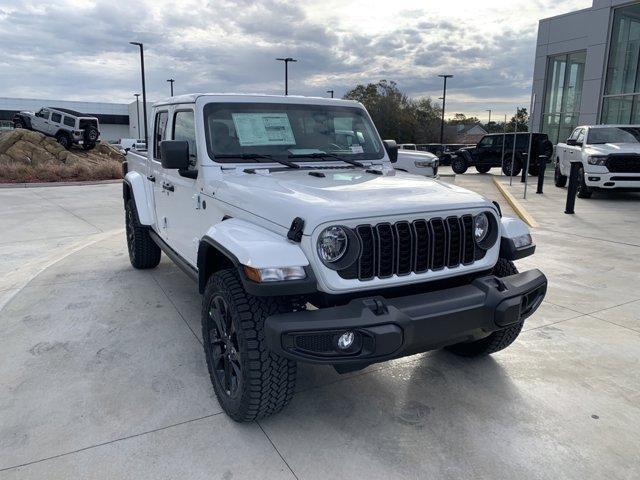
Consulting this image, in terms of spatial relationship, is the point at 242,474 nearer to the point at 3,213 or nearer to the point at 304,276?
the point at 304,276

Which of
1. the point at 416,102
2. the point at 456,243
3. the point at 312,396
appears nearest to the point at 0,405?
the point at 312,396

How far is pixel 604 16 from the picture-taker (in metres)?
19.9

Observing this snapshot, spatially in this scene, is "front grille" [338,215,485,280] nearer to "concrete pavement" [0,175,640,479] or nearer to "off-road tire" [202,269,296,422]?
"off-road tire" [202,269,296,422]

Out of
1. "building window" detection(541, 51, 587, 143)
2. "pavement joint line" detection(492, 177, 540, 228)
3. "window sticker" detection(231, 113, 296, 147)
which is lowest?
A: "pavement joint line" detection(492, 177, 540, 228)

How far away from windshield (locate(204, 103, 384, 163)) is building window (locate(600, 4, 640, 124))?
1873cm

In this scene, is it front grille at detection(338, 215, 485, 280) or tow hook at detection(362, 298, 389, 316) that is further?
front grille at detection(338, 215, 485, 280)

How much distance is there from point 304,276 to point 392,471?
1.06 meters

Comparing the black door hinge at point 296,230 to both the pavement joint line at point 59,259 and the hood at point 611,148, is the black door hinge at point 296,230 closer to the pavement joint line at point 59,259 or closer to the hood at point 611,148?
the pavement joint line at point 59,259

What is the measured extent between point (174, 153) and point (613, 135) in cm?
1249

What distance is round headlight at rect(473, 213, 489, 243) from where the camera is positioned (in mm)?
3041

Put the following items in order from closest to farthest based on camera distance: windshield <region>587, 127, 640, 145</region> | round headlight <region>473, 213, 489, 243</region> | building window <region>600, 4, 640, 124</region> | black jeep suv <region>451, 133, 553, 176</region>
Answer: round headlight <region>473, 213, 489, 243</region>, windshield <region>587, 127, 640, 145</region>, building window <region>600, 4, 640, 124</region>, black jeep suv <region>451, 133, 553, 176</region>

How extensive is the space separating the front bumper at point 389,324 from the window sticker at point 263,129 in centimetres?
179

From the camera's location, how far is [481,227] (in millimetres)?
3072

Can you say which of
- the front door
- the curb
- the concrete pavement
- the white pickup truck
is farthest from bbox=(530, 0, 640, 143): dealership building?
the front door
